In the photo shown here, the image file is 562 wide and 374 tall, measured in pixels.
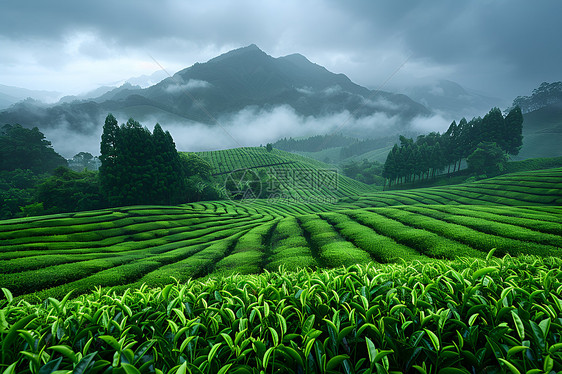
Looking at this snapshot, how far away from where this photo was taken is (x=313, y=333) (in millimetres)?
1857

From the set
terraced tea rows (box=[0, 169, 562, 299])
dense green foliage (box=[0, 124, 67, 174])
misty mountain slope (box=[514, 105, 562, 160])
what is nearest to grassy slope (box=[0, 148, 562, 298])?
terraced tea rows (box=[0, 169, 562, 299])

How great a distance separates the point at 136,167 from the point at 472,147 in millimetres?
68907

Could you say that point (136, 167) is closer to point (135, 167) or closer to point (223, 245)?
point (135, 167)

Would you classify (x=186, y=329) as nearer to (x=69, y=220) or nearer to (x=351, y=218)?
(x=351, y=218)

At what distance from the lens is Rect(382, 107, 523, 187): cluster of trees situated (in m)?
43.4

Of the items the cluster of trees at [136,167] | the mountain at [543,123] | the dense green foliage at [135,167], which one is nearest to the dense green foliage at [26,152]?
the dense green foliage at [135,167]

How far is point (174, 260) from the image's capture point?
35.6ft

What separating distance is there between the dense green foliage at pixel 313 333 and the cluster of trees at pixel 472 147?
182 ft

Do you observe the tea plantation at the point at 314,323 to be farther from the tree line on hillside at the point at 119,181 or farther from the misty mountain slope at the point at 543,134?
the misty mountain slope at the point at 543,134

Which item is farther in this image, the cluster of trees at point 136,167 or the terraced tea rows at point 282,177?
the terraced tea rows at point 282,177

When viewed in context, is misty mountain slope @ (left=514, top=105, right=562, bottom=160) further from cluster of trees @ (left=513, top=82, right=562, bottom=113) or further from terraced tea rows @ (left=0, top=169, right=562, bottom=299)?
terraced tea rows @ (left=0, top=169, right=562, bottom=299)

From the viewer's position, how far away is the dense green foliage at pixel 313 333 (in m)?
1.71

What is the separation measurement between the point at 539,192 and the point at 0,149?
11433 centimetres

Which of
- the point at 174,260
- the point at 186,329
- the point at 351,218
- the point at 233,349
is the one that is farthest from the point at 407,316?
the point at 351,218
